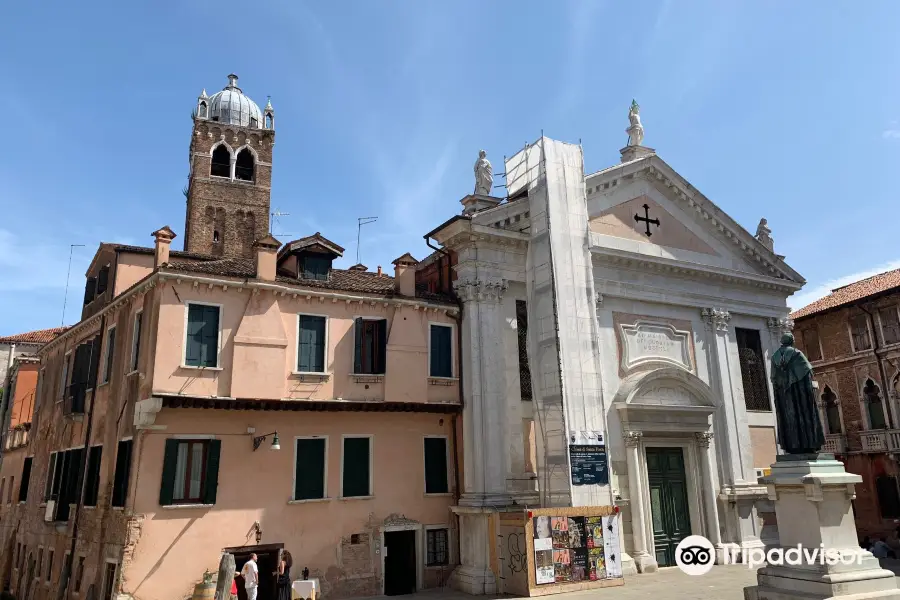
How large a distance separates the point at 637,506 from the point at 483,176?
1082 cm

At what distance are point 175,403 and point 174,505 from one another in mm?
2239

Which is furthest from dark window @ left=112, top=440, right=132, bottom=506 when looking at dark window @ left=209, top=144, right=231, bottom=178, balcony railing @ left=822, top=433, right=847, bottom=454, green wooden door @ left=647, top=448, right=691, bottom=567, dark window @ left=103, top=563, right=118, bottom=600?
dark window @ left=209, top=144, right=231, bottom=178

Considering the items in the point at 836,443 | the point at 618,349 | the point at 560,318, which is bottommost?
the point at 836,443

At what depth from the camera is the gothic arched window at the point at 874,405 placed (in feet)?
97.6

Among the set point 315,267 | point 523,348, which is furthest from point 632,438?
point 315,267

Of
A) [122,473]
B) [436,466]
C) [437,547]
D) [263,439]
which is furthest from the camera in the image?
[436,466]

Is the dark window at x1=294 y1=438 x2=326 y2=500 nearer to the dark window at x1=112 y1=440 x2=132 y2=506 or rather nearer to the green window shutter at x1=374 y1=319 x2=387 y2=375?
the green window shutter at x1=374 y1=319 x2=387 y2=375

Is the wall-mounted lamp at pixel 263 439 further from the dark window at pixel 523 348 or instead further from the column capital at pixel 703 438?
the column capital at pixel 703 438

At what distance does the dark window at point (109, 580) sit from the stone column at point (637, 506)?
13.3m

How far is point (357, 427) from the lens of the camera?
17.4 meters

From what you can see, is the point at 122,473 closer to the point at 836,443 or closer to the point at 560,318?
the point at 560,318

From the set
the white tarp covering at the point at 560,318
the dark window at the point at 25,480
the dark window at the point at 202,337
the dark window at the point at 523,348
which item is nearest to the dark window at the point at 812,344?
the white tarp covering at the point at 560,318

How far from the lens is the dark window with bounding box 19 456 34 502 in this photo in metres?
24.2

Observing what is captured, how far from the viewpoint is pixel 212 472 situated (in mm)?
15477
